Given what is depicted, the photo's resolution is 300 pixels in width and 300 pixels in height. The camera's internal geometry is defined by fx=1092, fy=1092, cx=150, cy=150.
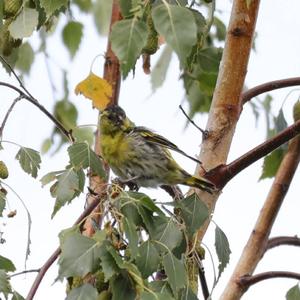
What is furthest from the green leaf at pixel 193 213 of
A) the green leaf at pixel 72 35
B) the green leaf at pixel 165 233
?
the green leaf at pixel 72 35

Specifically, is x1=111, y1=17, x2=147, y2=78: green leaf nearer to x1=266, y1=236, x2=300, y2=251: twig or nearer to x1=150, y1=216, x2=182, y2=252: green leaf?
x1=150, y1=216, x2=182, y2=252: green leaf

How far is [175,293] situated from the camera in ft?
6.14

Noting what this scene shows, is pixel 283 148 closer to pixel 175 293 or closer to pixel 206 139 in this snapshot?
pixel 206 139

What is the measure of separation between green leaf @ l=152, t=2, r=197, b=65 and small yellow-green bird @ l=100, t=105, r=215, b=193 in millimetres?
804

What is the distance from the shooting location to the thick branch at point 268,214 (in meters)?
2.67

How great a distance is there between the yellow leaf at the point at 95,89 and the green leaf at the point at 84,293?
978mm

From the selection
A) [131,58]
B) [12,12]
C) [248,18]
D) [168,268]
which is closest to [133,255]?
[168,268]

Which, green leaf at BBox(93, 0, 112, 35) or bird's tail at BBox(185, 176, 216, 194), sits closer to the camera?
bird's tail at BBox(185, 176, 216, 194)

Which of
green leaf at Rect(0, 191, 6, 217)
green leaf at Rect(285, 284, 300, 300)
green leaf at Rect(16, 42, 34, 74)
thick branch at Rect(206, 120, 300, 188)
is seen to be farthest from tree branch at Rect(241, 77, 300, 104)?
green leaf at Rect(16, 42, 34, 74)

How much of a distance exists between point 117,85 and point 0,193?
87 cm

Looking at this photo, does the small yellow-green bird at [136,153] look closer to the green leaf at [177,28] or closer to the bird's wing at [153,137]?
the bird's wing at [153,137]

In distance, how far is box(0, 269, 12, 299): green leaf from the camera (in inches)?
75.2

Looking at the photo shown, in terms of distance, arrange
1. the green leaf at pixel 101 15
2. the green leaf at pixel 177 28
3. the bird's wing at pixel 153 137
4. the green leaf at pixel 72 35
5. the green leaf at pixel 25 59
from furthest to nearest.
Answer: the green leaf at pixel 101 15 < the green leaf at pixel 25 59 < the green leaf at pixel 72 35 < the bird's wing at pixel 153 137 < the green leaf at pixel 177 28

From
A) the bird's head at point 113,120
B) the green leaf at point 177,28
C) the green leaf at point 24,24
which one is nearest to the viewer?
the green leaf at point 177,28
